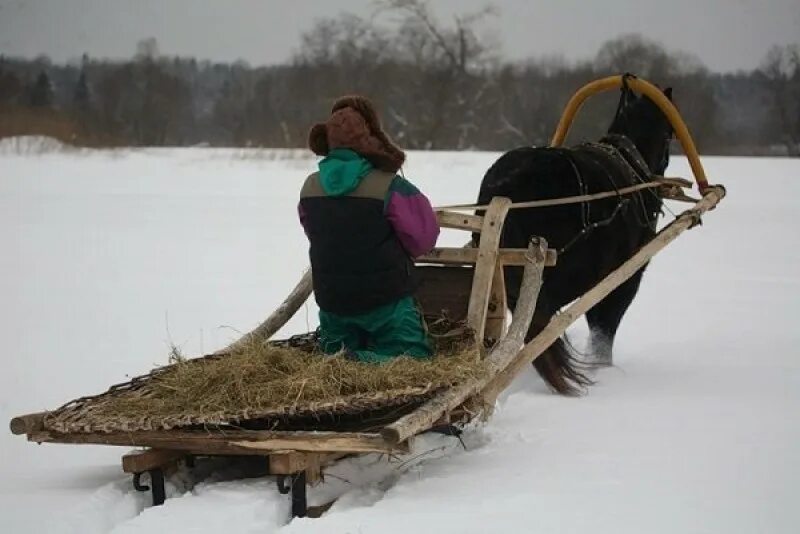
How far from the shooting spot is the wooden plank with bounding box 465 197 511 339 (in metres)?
4.51

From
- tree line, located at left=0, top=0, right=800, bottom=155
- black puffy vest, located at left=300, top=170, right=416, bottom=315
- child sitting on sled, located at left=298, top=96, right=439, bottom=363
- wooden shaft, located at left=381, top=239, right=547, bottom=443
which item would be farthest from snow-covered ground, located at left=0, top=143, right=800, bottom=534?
tree line, located at left=0, top=0, right=800, bottom=155

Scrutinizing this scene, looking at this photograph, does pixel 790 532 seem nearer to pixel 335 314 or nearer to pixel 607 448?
pixel 607 448

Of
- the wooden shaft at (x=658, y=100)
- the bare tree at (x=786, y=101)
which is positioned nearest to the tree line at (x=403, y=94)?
the bare tree at (x=786, y=101)

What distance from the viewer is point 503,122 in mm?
32594

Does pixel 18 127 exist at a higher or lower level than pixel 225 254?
higher

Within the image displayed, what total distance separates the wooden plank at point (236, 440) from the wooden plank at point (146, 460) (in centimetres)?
6

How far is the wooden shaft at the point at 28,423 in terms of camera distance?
3.62 m

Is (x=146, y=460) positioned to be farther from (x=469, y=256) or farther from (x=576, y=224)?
(x=576, y=224)

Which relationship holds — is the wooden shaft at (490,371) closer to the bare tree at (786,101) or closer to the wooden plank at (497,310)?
the wooden plank at (497,310)

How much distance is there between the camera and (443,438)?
4.68 m

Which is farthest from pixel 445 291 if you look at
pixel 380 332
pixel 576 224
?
pixel 576 224

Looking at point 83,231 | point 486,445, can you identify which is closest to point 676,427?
point 486,445

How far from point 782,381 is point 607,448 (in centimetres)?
191

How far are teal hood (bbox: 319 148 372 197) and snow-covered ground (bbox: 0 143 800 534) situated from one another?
118cm
